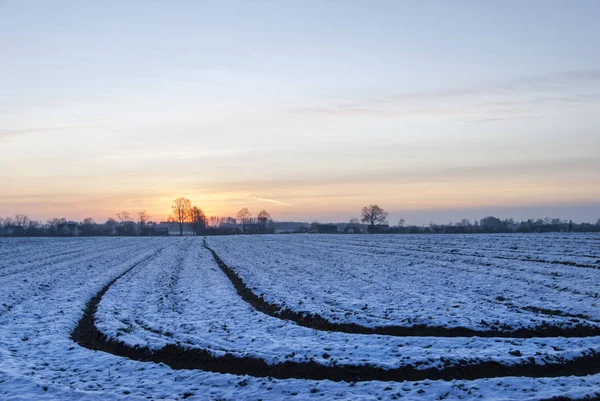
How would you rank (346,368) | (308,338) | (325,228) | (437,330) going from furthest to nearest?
(325,228)
(437,330)
(308,338)
(346,368)

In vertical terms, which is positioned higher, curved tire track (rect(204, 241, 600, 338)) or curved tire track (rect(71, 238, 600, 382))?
curved tire track (rect(204, 241, 600, 338))

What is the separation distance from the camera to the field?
10.8m

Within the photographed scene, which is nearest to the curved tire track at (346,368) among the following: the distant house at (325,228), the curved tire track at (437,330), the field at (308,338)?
the field at (308,338)

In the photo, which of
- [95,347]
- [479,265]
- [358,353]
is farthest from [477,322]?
[479,265]

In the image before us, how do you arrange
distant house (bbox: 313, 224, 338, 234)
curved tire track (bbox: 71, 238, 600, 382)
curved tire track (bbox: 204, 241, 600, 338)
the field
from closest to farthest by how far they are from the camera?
1. the field
2. curved tire track (bbox: 71, 238, 600, 382)
3. curved tire track (bbox: 204, 241, 600, 338)
4. distant house (bbox: 313, 224, 338, 234)

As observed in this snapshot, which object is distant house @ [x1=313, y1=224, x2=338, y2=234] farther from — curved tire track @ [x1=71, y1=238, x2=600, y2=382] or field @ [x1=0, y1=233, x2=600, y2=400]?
curved tire track @ [x1=71, y1=238, x2=600, y2=382]

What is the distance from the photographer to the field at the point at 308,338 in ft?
35.6

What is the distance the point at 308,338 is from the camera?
584 inches

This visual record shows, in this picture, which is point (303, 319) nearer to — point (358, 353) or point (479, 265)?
point (358, 353)

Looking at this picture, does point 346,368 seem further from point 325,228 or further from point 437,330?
point 325,228

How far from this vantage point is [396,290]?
2364 centimetres

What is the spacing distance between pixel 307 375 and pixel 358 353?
1769 millimetres

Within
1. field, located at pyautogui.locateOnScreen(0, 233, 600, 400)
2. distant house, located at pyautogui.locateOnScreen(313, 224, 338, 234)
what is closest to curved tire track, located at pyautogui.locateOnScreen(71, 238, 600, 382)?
field, located at pyautogui.locateOnScreen(0, 233, 600, 400)

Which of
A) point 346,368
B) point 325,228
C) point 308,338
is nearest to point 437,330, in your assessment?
point 308,338
